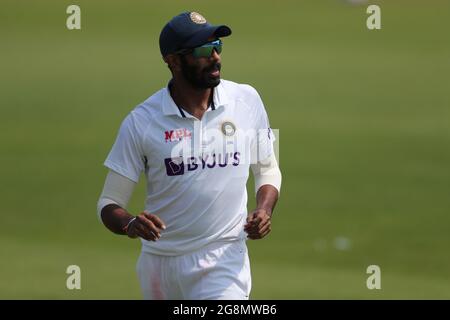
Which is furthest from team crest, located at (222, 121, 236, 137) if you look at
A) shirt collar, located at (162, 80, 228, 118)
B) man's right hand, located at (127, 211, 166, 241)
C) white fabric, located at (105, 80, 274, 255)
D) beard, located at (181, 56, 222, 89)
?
man's right hand, located at (127, 211, 166, 241)

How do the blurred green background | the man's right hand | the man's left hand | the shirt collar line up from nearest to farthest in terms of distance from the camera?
the man's right hand
the man's left hand
the shirt collar
the blurred green background

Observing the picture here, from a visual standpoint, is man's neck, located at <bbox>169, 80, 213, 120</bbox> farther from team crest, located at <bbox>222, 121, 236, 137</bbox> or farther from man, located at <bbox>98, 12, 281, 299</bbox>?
team crest, located at <bbox>222, 121, 236, 137</bbox>

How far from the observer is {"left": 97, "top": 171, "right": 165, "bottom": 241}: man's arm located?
279 inches

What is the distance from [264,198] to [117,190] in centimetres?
86

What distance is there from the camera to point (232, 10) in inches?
1077

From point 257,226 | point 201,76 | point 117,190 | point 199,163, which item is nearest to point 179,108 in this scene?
point 201,76

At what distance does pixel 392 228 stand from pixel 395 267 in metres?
1.39

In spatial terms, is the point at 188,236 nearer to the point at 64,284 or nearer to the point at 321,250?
the point at 64,284

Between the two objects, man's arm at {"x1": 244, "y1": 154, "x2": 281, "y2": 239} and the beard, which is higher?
the beard

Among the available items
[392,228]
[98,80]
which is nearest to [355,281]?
[392,228]

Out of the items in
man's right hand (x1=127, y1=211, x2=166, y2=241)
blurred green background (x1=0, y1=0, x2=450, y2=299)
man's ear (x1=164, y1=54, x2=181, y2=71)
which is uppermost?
blurred green background (x1=0, y1=0, x2=450, y2=299)

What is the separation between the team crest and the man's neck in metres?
0.16

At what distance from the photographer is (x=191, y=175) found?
751 centimetres

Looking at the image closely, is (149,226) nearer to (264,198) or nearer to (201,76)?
(264,198)
